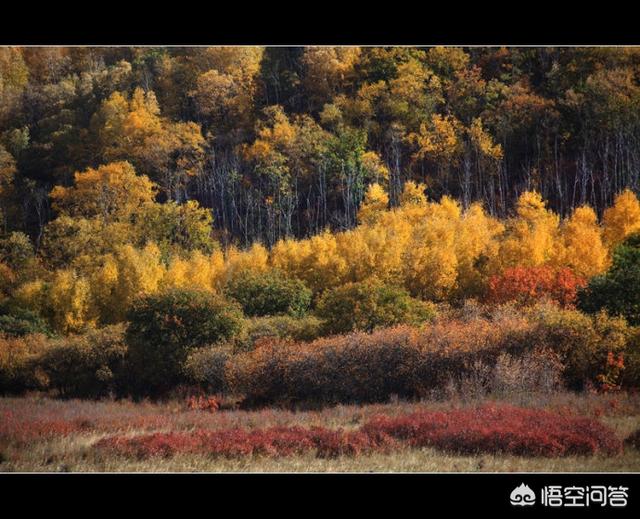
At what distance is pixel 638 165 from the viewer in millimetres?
21781

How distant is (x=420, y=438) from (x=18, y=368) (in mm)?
8934

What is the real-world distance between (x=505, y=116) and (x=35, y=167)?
35.2 feet

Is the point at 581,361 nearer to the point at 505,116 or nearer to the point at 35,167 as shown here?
the point at 505,116

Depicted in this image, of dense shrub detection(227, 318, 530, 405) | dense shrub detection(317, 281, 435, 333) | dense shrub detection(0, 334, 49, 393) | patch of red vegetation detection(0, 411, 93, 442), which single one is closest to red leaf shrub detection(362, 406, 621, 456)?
dense shrub detection(227, 318, 530, 405)

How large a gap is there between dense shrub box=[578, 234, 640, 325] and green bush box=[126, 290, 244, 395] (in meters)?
7.18

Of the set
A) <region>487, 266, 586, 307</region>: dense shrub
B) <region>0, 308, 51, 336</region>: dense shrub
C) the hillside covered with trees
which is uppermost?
the hillside covered with trees

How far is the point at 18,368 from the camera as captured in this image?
20.3m

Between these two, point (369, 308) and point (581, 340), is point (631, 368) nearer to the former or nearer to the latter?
point (581, 340)

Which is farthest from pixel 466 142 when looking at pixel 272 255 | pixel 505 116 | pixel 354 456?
pixel 354 456

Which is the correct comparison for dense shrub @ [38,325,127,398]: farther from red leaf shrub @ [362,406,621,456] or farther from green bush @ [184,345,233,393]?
red leaf shrub @ [362,406,621,456]

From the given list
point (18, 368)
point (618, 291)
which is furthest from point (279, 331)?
point (618, 291)

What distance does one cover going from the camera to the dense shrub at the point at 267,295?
22047mm

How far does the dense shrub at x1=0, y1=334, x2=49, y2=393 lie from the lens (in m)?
20.1
